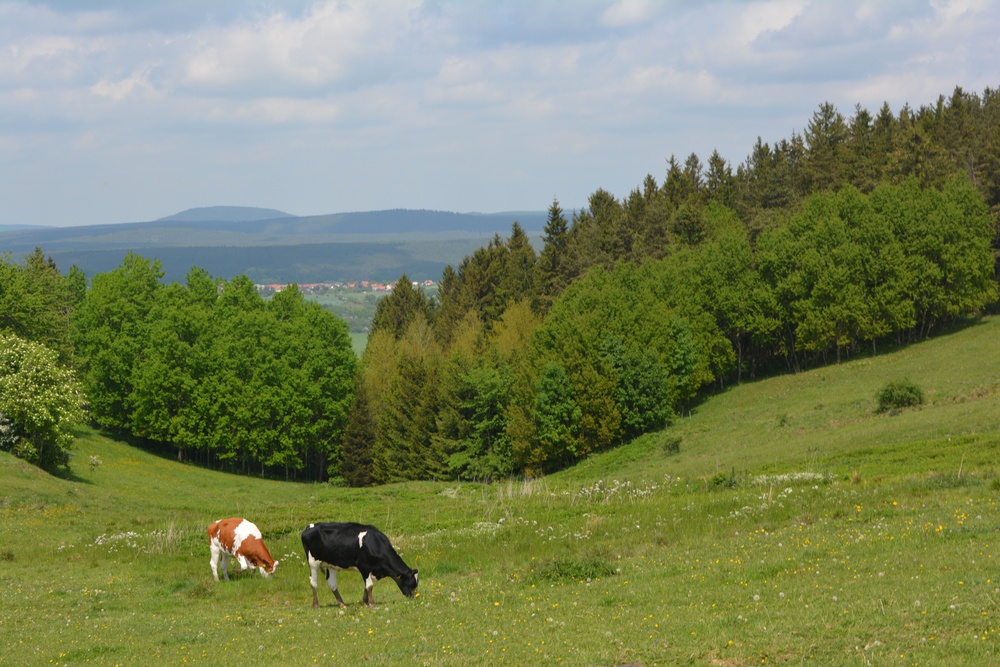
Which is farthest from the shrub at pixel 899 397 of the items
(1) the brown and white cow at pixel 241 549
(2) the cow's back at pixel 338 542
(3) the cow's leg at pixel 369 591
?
(3) the cow's leg at pixel 369 591

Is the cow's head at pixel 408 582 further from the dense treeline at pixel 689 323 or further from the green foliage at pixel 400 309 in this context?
the green foliage at pixel 400 309

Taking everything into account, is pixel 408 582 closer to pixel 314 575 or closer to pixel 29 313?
pixel 314 575

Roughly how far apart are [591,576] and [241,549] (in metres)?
10.4

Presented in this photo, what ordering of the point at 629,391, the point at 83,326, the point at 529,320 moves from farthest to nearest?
1. the point at 529,320
2. the point at 83,326
3. the point at 629,391

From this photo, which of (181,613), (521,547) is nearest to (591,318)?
(521,547)

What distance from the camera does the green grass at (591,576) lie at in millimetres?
14320

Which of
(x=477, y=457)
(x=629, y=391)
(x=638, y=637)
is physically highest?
(x=638, y=637)

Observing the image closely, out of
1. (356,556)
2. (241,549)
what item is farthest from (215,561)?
(356,556)

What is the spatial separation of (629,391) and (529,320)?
29.8 meters

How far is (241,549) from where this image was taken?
25922 mm

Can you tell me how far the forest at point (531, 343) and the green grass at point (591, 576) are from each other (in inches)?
1401

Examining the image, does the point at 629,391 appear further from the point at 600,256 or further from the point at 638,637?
the point at 638,637

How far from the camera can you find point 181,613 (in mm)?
21844

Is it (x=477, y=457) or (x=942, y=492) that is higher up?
(x=942, y=492)
